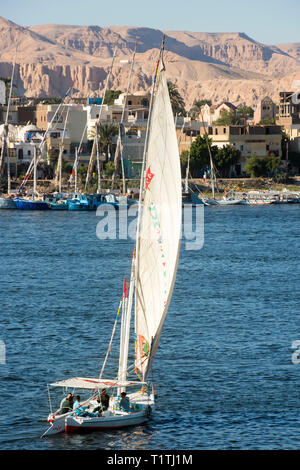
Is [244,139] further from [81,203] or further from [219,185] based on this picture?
[81,203]

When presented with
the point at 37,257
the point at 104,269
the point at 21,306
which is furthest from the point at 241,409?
the point at 37,257

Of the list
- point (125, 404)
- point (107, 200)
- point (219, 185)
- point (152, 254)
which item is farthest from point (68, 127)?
point (125, 404)

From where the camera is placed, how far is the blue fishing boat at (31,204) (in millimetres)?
149938

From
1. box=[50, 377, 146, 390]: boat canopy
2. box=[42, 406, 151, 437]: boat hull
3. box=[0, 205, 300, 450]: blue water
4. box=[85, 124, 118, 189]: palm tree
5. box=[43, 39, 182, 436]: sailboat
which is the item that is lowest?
box=[0, 205, 300, 450]: blue water

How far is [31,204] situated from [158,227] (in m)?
119

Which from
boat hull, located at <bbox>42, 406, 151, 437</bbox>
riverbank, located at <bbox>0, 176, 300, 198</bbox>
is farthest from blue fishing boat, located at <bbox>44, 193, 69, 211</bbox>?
boat hull, located at <bbox>42, 406, 151, 437</bbox>

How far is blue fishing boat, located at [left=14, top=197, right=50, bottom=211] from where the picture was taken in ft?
492

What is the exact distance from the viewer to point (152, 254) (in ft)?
110

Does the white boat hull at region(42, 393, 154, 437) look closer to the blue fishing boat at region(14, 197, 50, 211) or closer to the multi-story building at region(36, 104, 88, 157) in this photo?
the blue fishing boat at region(14, 197, 50, 211)

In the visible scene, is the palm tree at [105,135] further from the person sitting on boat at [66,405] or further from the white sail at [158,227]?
the person sitting on boat at [66,405]

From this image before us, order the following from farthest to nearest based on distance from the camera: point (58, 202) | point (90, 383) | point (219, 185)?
point (219, 185) → point (58, 202) → point (90, 383)

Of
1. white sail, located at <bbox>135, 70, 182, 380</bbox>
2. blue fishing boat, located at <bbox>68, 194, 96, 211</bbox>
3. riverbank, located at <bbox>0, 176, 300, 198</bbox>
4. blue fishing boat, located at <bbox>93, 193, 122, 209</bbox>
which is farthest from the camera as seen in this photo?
riverbank, located at <bbox>0, 176, 300, 198</bbox>
